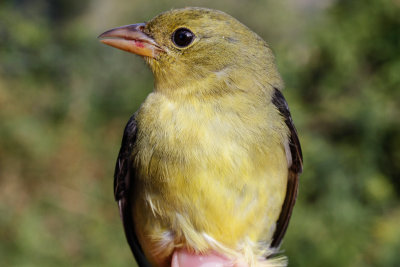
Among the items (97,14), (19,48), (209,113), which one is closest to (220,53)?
(209,113)

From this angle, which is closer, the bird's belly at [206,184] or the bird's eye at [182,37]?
the bird's belly at [206,184]

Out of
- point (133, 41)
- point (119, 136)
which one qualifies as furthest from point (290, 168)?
point (119, 136)

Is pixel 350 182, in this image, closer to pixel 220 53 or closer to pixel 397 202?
pixel 397 202

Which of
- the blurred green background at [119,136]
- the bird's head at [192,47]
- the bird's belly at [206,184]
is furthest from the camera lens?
the blurred green background at [119,136]

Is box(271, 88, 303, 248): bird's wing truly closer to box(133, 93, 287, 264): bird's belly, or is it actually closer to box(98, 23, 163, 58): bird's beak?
box(133, 93, 287, 264): bird's belly

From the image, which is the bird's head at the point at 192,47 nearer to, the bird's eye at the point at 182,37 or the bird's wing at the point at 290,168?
the bird's eye at the point at 182,37

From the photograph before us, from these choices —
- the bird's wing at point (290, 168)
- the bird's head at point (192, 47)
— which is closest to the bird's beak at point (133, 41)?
the bird's head at point (192, 47)

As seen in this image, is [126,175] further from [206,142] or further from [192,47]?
[192,47]
